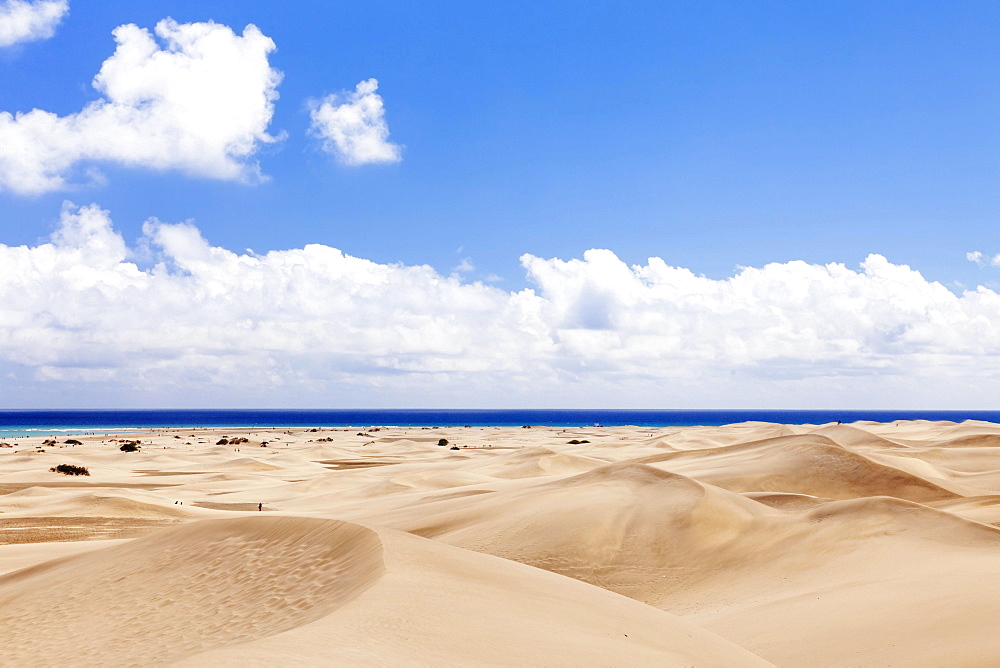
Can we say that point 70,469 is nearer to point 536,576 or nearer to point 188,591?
point 188,591

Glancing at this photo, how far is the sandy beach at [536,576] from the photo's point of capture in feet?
20.2

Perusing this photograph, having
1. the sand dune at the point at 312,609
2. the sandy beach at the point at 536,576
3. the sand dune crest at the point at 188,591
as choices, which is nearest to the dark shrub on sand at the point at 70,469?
the sandy beach at the point at 536,576

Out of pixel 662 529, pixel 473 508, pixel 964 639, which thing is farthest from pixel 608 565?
pixel 964 639

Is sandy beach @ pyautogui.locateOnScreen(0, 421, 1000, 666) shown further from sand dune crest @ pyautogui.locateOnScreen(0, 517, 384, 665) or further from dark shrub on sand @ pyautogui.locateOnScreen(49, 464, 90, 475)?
dark shrub on sand @ pyautogui.locateOnScreen(49, 464, 90, 475)

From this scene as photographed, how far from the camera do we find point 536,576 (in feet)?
29.3

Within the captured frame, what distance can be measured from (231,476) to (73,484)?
21.3 ft

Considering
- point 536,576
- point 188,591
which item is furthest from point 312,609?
point 536,576

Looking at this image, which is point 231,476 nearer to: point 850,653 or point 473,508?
point 473,508

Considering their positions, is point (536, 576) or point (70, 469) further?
point (70, 469)

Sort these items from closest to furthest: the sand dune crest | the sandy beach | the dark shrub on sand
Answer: the sandy beach → the sand dune crest → the dark shrub on sand

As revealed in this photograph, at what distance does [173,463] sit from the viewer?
39844 millimetres

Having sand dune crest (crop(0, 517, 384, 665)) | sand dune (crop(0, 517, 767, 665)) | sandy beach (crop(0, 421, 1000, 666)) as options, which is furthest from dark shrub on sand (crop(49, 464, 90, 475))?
sand dune (crop(0, 517, 767, 665))

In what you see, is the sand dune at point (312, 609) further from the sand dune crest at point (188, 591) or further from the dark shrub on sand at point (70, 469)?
the dark shrub on sand at point (70, 469)

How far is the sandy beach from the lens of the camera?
6.17 metres
